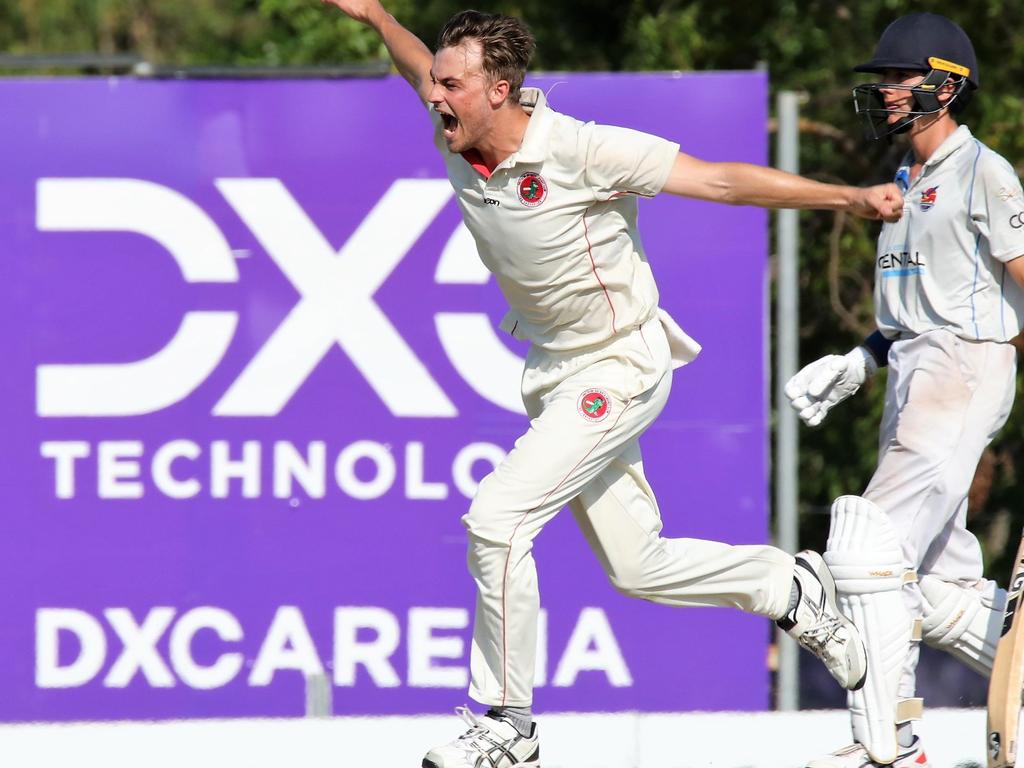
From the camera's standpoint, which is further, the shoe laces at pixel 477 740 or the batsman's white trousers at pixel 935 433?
the batsman's white trousers at pixel 935 433

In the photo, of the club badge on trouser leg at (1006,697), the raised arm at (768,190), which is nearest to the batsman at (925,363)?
the club badge on trouser leg at (1006,697)

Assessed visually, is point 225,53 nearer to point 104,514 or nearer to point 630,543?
point 104,514

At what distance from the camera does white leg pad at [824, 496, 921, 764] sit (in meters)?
4.35

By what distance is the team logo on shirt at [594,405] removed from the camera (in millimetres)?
4156

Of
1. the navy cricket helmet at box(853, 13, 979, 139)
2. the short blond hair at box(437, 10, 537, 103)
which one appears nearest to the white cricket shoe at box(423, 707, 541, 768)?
the short blond hair at box(437, 10, 537, 103)

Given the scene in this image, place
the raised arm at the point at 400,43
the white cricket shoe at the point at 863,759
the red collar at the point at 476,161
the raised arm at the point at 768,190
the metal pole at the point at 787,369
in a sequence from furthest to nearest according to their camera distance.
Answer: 1. the metal pole at the point at 787,369
2. the raised arm at the point at 400,43
3. the white cricket shoe at the point at 863,759
4. the red collar at the point at 476,161
5. the raised arm at the point at 768,190

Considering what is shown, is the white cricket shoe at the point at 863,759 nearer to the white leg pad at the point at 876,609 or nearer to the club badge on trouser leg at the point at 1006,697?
the white leg pad at the point at 876,609

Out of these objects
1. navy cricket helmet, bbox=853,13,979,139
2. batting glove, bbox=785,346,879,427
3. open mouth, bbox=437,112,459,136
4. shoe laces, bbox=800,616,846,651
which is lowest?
shoe laces, bbox=800,616,846,651

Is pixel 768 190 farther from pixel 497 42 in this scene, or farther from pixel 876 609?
pixel 876 609

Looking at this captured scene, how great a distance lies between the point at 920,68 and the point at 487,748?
2.09 metres

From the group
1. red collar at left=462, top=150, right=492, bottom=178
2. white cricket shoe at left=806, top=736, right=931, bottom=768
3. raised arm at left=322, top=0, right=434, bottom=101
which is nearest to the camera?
red collar at left=462, top=150, right=492, bottom=178

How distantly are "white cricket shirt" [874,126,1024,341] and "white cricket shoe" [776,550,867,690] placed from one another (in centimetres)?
71

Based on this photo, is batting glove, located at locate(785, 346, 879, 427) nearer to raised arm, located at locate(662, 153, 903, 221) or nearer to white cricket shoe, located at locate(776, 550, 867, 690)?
white cricket shoe, located at locate(776, 550, 867, 690)

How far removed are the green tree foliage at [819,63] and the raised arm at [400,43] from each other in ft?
10.1
